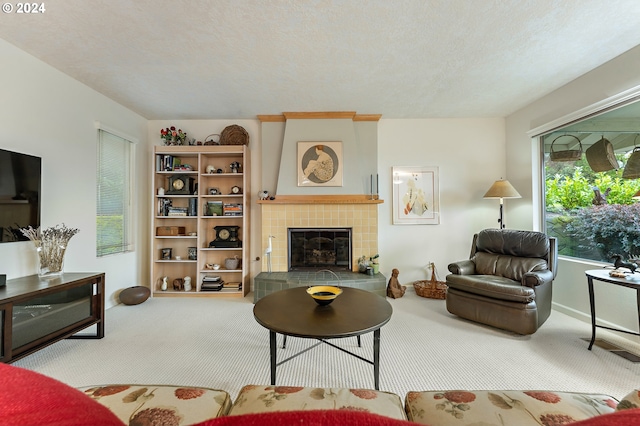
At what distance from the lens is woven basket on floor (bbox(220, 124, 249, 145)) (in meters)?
3.66

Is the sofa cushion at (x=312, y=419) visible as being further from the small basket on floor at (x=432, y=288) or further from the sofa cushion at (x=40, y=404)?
the small basket on floor at (x=432, y=288)

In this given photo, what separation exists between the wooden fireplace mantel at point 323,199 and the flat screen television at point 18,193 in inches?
84.0

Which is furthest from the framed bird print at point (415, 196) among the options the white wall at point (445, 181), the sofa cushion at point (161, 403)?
the sofa cushion at point (161, 403)

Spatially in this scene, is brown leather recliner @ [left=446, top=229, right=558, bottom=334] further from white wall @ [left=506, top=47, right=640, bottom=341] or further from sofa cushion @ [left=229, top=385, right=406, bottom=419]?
sofa cushion @ [left=229, top=385, right=406, bottom=419]

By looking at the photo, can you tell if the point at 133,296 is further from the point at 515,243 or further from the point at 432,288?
the point at 515,243

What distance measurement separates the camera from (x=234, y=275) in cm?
375

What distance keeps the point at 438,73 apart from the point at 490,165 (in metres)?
1.96

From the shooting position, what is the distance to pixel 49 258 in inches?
86.7

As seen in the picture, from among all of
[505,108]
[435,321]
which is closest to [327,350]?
[435,321]

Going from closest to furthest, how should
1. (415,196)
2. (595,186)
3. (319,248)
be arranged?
(595,186) → (319,248) → (415,196)

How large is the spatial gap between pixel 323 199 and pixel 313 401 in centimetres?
283

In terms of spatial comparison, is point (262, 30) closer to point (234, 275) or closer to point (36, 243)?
point (36, 243)

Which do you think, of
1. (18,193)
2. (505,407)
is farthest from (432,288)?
(18,193)

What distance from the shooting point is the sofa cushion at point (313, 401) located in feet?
2.96
